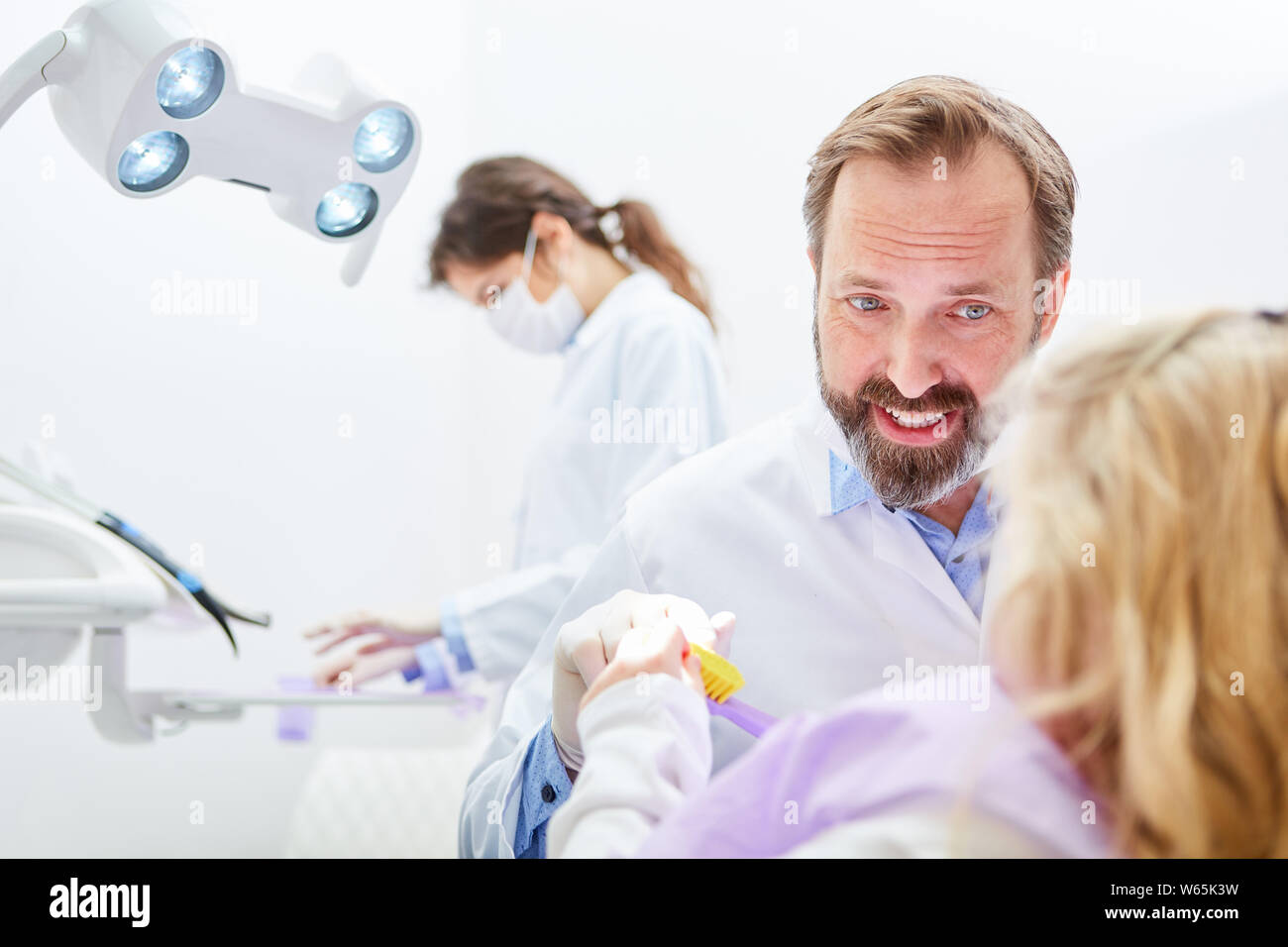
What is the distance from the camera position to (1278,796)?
1.84 ft

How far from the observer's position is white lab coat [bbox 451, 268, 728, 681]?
1.65m

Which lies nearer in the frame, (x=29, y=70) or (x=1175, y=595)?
(x=1175, y=595)

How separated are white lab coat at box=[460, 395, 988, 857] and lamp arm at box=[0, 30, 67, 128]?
65cm

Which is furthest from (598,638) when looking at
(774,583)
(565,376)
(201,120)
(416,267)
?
(416,267)

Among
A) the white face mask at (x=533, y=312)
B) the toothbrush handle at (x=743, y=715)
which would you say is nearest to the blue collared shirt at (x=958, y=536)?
the toothbrush handle at (x=743, y=715)

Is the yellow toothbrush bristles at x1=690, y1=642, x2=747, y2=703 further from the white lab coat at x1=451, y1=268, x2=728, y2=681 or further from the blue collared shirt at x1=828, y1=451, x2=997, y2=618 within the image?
the white lab coat at x1=451, y1=268, x2=728, y2=681

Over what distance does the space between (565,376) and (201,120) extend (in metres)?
1.04

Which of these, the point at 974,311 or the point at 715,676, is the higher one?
the point at 974,311

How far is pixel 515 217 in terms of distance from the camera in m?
1.92

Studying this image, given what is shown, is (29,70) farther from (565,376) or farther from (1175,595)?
(565,376)

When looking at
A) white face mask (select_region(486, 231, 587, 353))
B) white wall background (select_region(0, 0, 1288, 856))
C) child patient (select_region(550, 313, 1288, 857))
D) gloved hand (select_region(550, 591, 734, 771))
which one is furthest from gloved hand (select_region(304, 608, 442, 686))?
child patient (select_region(550, 313, 1288, 857))
